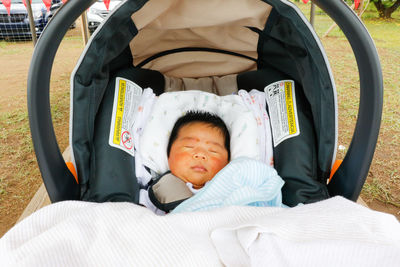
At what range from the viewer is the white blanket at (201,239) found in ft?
2.30

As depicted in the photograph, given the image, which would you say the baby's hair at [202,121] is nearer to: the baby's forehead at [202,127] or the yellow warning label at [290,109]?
the baby's forehead at [202,127]

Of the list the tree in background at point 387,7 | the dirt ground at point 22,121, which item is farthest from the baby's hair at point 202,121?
the tree in background at point 387,7

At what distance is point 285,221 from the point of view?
77 centimetres

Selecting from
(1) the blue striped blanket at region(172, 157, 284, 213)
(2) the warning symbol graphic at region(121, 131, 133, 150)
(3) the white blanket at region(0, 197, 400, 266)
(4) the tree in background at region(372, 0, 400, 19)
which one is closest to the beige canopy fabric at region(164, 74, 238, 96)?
(2) the warning symbol graphic at region(121, 131, 133, 150)

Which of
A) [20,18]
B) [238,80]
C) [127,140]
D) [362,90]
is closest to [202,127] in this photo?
[127,140]

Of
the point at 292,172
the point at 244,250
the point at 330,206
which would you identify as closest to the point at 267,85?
the point at 292,172

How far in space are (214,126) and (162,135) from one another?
0.78 ft

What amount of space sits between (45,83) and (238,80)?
1.07 metres

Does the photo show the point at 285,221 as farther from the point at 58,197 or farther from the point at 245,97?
the point at 245,97

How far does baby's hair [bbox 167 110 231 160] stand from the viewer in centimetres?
149

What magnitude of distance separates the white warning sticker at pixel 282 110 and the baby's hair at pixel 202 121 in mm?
210

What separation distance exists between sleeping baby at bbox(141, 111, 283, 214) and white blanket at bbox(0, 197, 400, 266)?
0.78ft

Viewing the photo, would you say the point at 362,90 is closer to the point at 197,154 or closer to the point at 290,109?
the point at 290,109

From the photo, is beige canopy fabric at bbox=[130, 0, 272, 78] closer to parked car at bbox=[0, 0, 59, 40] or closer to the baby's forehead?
the baby's forehead
